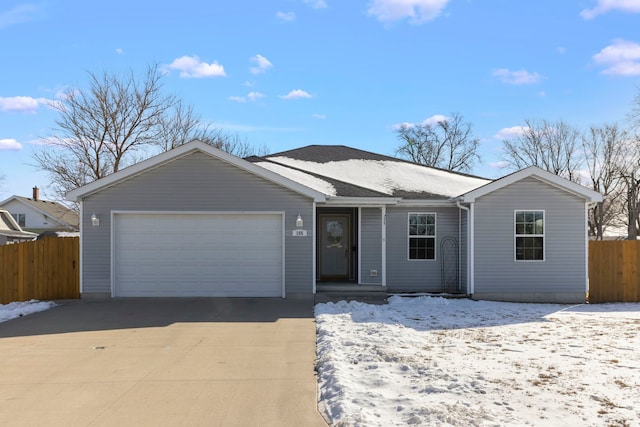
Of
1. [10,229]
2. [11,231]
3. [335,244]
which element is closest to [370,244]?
[335,244]

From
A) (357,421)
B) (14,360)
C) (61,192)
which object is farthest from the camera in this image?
(61,192)

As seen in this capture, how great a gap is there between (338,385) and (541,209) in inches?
395

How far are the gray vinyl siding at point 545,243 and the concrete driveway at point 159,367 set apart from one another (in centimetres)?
539

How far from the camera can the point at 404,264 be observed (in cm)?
1491

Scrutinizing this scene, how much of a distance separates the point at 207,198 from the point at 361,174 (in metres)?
5.98

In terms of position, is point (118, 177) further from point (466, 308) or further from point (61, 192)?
point (61, 192)

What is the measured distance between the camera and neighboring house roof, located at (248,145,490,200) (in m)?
15.0

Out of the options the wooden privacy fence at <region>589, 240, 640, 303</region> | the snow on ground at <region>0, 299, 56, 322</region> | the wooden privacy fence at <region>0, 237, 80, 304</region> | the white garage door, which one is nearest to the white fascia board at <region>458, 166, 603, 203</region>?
the wooden privacy fence at <region>589, 240, 640, 303</region>

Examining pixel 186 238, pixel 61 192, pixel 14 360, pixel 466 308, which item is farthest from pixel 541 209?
pixel 61 192

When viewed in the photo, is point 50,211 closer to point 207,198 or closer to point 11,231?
point 11,231

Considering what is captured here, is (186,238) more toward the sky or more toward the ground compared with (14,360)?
more toward the sky

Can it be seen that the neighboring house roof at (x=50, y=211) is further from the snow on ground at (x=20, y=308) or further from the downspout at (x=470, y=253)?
the downspout at (x=470, y=253)

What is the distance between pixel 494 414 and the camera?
503 centimetres

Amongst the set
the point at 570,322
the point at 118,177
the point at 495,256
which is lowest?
the point at 570,322
